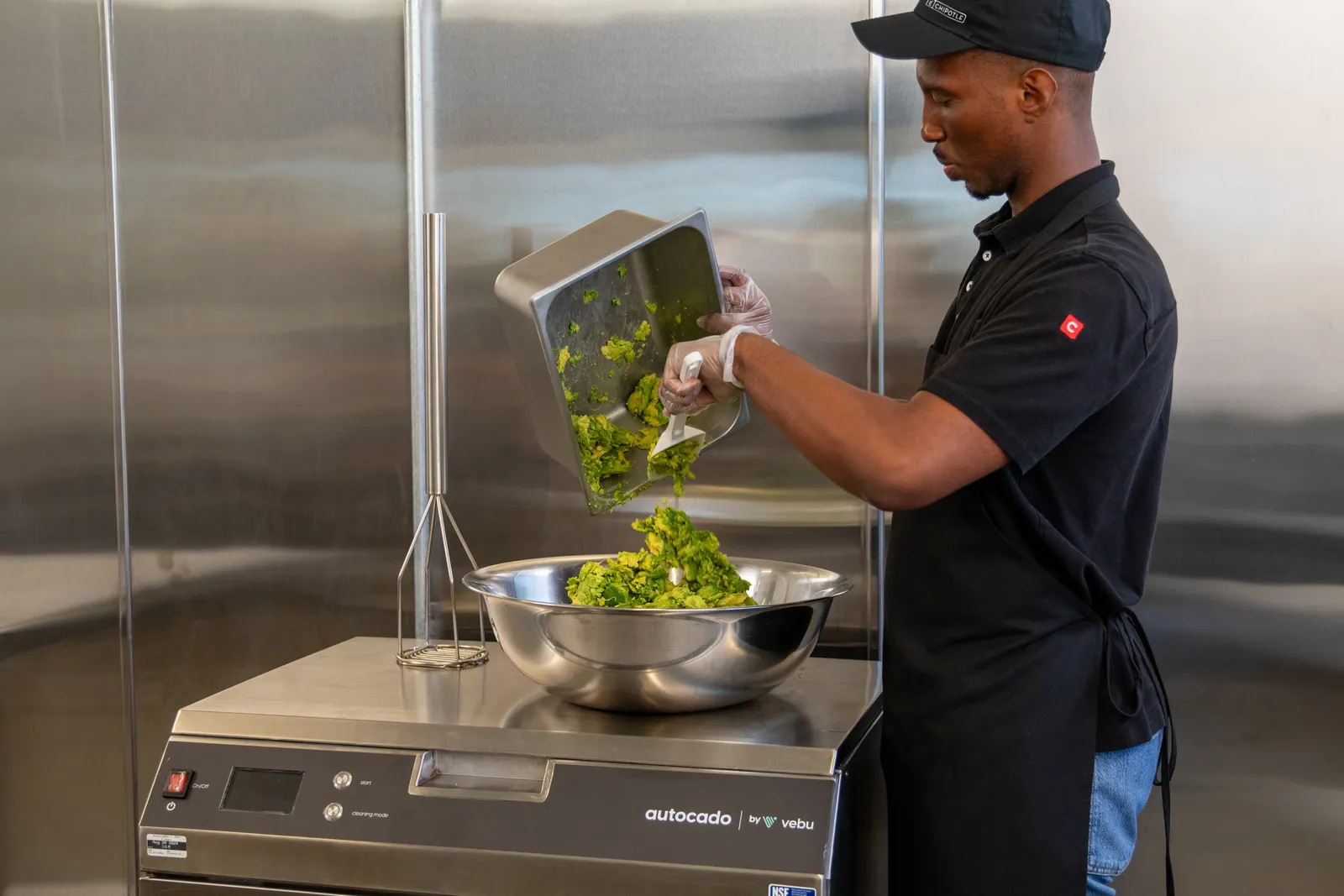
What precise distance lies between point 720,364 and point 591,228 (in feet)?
0.97

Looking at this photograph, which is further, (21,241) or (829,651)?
(829,651)

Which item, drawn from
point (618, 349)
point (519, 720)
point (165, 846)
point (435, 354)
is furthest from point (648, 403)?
point (165, 846)

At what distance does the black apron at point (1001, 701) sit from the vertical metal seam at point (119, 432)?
1.18 metres

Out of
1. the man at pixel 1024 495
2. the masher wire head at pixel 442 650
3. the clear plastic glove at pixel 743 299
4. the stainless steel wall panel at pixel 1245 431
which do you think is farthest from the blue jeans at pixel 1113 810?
the masher wire head at pixel 442 650

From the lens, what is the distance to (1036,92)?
1.45 m

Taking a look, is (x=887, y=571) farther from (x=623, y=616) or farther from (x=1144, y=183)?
(x=1144, y=183)

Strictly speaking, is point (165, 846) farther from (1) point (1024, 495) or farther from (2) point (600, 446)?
(1) point (1024, 495)

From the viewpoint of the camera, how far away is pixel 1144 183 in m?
1.97

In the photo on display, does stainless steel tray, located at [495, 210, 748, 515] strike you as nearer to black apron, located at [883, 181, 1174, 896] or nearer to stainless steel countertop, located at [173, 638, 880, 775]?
stainless steel countertop, located at [173, 638, 880, 775]

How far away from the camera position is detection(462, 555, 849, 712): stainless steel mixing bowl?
1475 millimetres

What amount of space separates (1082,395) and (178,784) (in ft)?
3.71

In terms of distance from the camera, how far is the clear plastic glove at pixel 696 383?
1582 mm

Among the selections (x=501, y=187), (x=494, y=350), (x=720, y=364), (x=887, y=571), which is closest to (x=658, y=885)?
(x=887, y=571)

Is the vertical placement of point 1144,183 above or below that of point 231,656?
above
